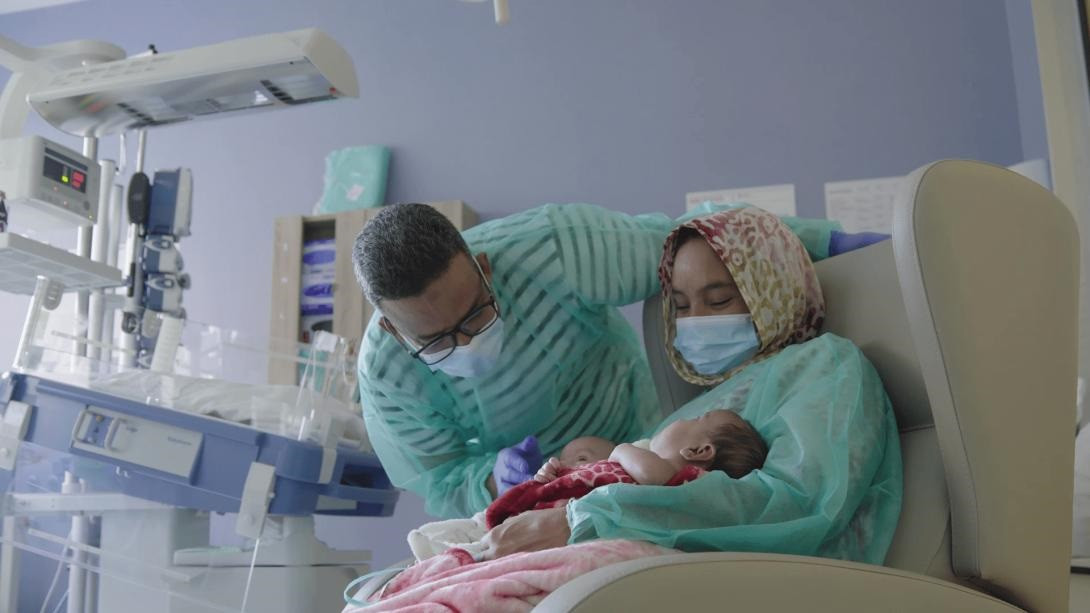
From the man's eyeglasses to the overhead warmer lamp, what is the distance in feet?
3.28

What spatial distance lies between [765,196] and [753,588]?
2713 millimetres

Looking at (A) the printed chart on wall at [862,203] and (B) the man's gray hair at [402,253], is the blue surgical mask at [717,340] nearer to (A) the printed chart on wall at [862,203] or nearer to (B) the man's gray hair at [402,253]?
(B) the man's gray hair at [402,253]

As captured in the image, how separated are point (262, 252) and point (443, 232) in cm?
263

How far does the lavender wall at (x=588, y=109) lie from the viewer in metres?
3.26

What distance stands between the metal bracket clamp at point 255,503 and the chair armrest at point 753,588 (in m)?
1.44

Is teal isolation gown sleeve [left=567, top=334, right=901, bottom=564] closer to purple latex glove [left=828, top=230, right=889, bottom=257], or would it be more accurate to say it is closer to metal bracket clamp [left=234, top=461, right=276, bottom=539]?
purple latex glove [left=828, top=230, right=889, bottom=257]

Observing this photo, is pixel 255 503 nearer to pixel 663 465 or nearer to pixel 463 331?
pixel 463 331

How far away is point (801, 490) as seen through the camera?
3.56 ft

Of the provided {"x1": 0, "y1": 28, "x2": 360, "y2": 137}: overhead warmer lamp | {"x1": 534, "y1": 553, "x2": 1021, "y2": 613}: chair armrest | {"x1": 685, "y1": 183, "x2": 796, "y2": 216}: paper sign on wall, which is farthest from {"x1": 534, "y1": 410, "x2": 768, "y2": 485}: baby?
{"x1": 685, "y1": 183, "x2": 796, "y2": 216}: paper sign on wall

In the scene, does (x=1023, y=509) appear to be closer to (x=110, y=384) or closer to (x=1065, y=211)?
(x=1065, y=211)

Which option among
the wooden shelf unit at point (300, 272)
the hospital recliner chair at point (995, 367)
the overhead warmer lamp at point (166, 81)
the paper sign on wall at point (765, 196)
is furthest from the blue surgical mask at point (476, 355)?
the paper sign on wall at point (765, 196)

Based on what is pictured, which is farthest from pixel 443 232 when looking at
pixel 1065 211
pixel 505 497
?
pixel 1065 211

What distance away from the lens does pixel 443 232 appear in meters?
1.46

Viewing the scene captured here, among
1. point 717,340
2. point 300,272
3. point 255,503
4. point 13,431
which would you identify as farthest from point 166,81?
point 717,340
